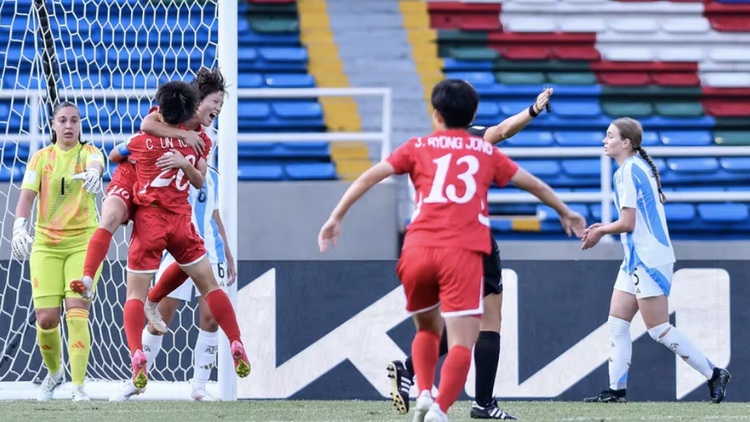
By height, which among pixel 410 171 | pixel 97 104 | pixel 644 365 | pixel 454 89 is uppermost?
pixel 97 104

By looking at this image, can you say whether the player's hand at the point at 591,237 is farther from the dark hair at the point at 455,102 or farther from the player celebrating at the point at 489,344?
the dark hair at the point at 455,102

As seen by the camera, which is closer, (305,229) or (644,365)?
(644,365)

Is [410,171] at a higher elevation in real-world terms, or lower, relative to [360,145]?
lower

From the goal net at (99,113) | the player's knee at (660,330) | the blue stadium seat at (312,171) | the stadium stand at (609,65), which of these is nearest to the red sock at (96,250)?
the goal net at (99,113)

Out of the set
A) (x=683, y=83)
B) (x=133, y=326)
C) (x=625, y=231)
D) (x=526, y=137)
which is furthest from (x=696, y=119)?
→ (x=133, y=326)

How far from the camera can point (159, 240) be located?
542 cm

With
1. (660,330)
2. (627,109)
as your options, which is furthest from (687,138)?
(660,330)

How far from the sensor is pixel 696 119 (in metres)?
10.7

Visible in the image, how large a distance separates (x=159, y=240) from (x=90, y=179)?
0.71 metres

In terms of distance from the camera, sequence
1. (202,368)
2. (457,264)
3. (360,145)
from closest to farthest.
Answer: (457,264)
(202,368)
(360,145)

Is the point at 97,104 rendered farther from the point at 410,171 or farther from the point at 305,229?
the point at 410,171

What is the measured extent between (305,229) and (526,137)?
9.64 ft

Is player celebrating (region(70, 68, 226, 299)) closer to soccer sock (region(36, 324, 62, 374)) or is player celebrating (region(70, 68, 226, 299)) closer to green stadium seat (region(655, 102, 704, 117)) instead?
soccer sock (region(36, 324, 62, 374))

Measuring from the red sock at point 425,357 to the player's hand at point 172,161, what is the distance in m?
1.68
